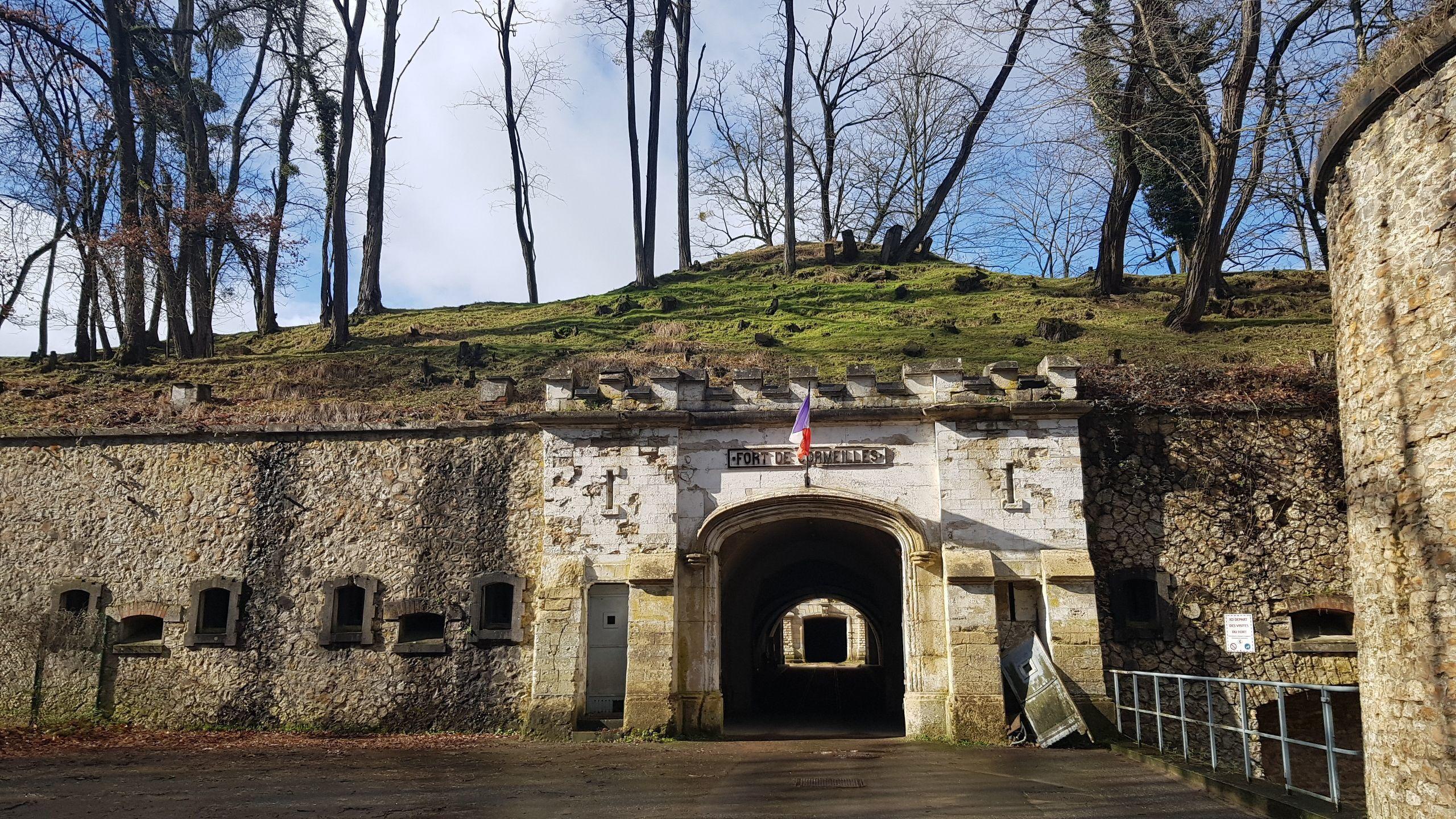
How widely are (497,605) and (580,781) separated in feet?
15.7

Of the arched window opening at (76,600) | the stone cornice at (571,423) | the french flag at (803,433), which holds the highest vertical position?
the stone cornice at (571,423)

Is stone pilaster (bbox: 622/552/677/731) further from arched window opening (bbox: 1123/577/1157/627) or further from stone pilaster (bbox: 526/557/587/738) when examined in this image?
arched window opening (bbox: 1123/577/1157/627)

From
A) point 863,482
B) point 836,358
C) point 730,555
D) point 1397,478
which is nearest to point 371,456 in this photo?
point 730,555

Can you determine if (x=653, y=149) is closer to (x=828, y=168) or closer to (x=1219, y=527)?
(x=828, y=168)

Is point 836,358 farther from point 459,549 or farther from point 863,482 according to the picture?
point 459,549

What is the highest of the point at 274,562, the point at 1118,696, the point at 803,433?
the point at 803,433

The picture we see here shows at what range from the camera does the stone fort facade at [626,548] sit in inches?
533

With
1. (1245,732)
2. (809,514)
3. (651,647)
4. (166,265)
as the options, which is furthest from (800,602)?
(166,265)

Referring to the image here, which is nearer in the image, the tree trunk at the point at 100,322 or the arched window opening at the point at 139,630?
the arched window opening at the point at 139,630

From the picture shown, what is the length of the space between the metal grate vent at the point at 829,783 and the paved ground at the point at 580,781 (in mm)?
31

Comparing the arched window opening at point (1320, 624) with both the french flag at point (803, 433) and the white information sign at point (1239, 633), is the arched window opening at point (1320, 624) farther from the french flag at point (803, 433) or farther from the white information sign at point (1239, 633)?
the french flag at point (803, 433)

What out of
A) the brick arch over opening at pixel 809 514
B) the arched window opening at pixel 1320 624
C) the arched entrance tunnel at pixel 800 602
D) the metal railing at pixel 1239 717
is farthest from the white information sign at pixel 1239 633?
the arched entrance tunnel at pixel 800 602

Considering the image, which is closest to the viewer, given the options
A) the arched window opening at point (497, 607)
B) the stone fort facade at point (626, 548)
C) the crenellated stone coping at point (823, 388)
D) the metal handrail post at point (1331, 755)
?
the metal handrail post at point (1331, 755)

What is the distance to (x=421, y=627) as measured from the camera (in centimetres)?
1490
